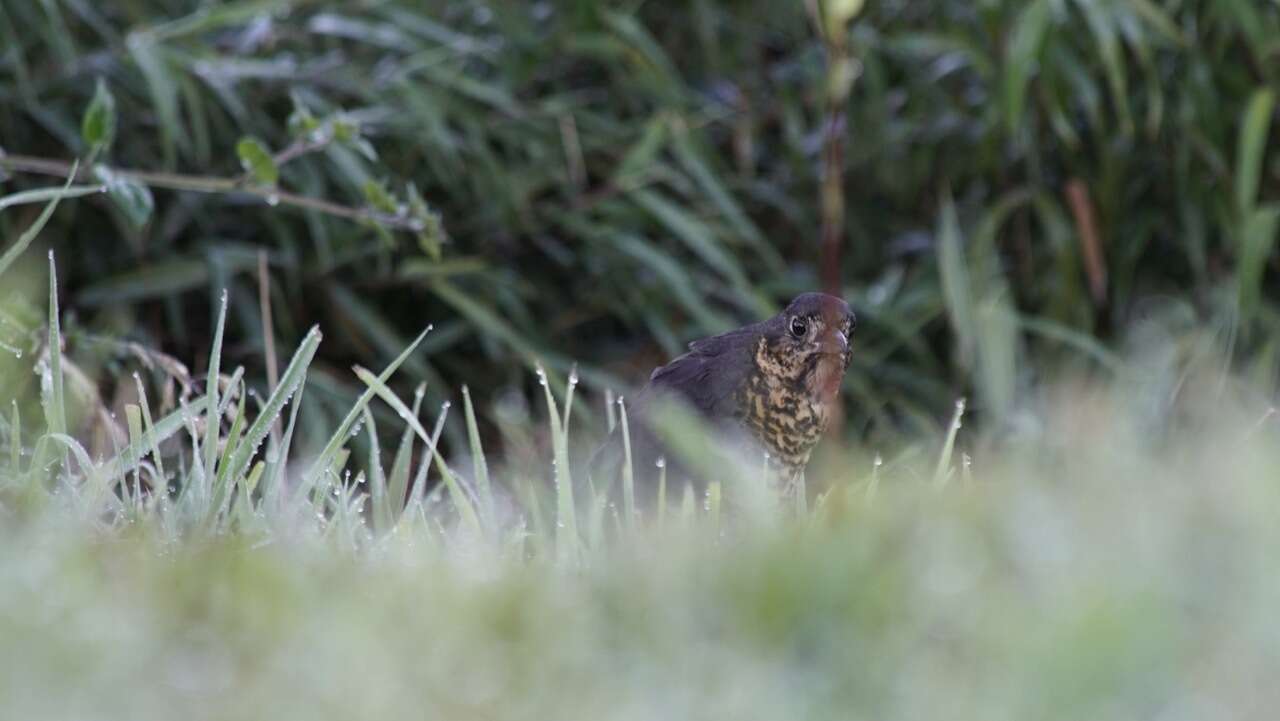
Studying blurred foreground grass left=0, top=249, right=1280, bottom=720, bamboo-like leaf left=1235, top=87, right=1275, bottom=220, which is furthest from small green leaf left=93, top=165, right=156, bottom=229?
bamboo-like leaf left=1235, top=87, right=1275, bottom=220

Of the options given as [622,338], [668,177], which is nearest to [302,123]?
[668,177]

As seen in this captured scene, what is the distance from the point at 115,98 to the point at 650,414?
1580mm

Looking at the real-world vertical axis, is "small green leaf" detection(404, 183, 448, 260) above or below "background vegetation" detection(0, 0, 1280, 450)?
below

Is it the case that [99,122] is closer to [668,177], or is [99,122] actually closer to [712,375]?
[712,375]

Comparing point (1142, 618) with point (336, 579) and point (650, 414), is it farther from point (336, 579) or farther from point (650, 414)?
point (650, 414)

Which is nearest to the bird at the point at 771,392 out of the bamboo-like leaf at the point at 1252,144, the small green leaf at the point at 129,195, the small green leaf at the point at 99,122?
the small green leaf at the point at 129,195

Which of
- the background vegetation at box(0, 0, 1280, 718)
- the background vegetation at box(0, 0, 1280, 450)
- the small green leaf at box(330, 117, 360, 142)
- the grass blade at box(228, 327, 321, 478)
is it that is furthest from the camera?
the background vegetation at box(0, 0, 1280, 450)

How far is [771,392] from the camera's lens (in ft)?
8.61

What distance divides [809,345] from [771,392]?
84 mm

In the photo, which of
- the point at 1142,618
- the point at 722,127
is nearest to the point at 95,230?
the point at 722,127

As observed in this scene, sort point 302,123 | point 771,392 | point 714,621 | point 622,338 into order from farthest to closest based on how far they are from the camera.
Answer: point 622,338 → point 302,123 → point 771,392 → point 714,621

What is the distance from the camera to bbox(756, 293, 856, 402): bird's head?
8.66 feet

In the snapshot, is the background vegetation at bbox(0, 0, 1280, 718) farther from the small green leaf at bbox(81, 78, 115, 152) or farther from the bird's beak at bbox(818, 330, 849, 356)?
the bird's beak at bbox(818, 330, 849, 356)

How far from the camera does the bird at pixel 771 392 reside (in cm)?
260
